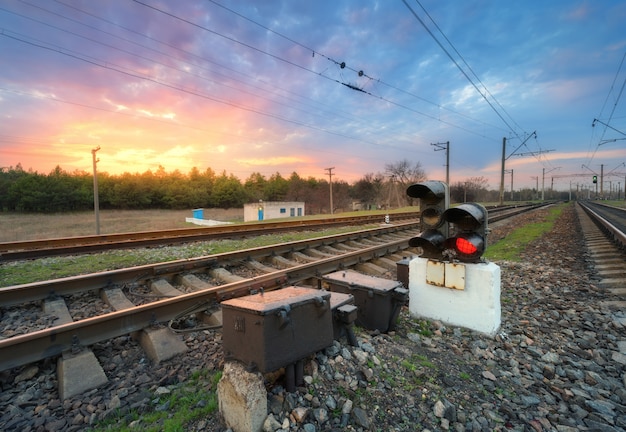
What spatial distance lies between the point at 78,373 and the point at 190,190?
253 feet

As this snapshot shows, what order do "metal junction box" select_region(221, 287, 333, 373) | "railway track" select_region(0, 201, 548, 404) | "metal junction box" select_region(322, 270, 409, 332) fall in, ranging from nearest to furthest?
"metal junction box" select_region(221, 287, 333, 373) → "railway track" select_region(0, 201, 548, 404) → "metal junction box" select_region(322, 270, 409, 332)

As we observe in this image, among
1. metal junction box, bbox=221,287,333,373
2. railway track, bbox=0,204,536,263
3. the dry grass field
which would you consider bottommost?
the dry grass field

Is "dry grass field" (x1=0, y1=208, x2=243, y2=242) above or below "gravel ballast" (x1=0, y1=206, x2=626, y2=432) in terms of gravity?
below

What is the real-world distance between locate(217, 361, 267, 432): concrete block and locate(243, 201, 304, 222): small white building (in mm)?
48353

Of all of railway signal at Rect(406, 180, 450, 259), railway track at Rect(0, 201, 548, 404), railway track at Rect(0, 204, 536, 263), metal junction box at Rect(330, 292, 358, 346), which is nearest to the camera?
metal junction box at Rect(330, 292, 358, 346)

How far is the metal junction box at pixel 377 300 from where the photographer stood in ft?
11.1

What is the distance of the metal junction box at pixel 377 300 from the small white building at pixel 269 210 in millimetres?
47041

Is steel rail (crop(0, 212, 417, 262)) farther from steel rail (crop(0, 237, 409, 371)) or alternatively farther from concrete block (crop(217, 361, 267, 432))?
concrete block (crop(217, 361, 267, 432))

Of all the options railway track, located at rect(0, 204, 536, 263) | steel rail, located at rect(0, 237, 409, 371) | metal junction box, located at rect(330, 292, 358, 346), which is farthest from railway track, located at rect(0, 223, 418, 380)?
railway track, located at rect(0, 204, 536, 263)

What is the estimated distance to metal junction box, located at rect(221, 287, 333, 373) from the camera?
2.04 metres

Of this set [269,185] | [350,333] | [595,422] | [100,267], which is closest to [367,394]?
[350,333]

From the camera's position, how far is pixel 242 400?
75.9 inches

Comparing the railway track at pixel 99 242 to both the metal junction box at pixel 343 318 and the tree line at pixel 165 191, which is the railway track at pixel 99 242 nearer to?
the metal junction box at pixel 343 318

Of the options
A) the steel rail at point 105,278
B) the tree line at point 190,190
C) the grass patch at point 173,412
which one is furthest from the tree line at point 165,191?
the grass patch at point 173,412
